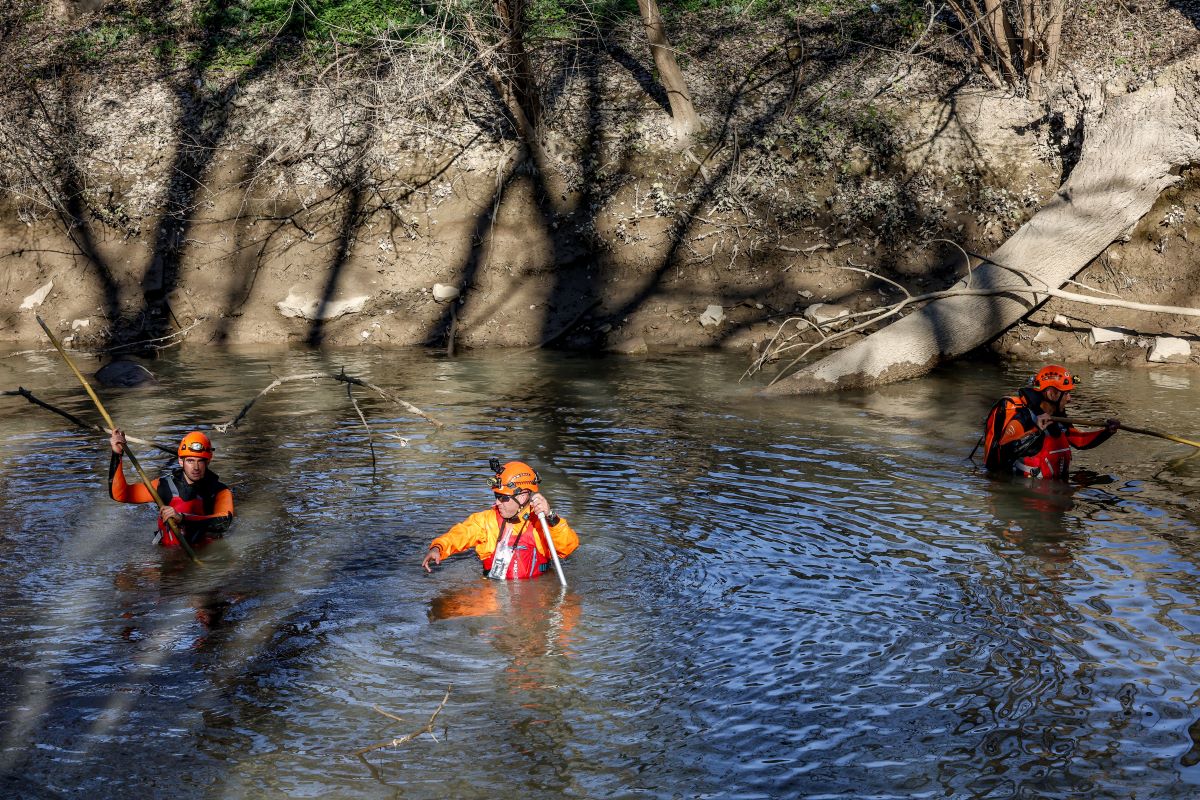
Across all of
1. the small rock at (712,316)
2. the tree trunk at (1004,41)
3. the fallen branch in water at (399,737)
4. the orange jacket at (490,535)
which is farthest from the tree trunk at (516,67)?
the fallen branch in water at (399,737)

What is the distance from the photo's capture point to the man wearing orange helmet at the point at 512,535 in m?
9.06

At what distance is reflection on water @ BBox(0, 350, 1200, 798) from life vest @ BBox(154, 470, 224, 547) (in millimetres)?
163

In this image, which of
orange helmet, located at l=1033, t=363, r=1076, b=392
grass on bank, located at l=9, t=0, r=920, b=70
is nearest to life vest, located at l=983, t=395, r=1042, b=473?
orange helmet, located at l=1033, t=363, r=1076, b=392

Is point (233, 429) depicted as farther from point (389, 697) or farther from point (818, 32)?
point (818, 32)

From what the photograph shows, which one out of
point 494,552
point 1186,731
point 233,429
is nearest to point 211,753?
point 494,552

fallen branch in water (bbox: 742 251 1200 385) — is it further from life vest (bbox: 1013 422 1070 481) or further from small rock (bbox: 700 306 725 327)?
life vest (bbox: 1013 422 1070 481)

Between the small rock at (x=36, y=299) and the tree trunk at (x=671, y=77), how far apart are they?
457 inches

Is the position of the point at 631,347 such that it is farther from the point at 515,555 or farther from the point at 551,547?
the point at 551,547

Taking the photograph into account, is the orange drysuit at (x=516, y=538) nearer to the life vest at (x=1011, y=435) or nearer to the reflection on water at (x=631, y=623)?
the reflection on water at (x=631, y=623)

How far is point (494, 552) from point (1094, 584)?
4.58m

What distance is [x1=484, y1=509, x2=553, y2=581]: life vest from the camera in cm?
934

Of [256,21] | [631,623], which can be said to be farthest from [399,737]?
[256,21]

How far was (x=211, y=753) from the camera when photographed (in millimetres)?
6414

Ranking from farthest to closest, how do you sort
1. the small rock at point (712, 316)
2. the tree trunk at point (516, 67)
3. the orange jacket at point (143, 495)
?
1. the small rock at point (712, 316)
2. the tree trunk at point (516, 67)
3. the orange jacket at point (143, 495)
